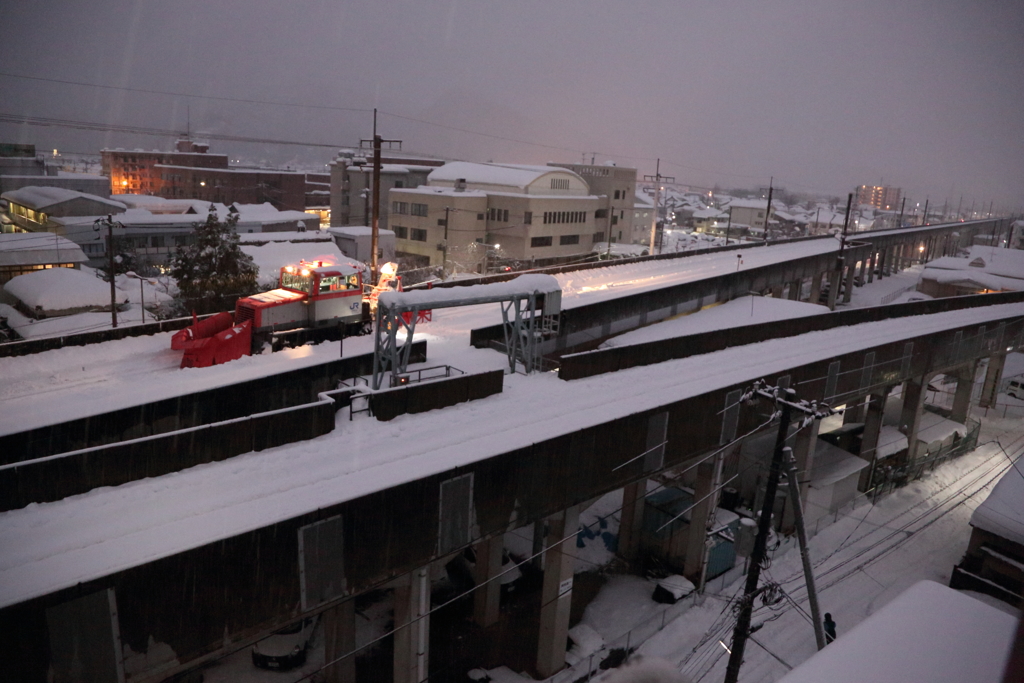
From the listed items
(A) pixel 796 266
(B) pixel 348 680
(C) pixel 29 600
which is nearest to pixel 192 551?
(C) pixel 29 600

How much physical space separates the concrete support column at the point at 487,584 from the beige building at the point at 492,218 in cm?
3303

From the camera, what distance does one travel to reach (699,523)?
17875 millimetres

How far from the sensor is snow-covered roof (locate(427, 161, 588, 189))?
53625mm

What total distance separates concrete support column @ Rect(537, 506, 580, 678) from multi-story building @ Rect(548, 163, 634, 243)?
4937 centimetres

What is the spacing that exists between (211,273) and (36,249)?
42.1 feet

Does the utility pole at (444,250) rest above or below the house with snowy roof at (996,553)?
above

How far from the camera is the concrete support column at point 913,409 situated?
26.1 meters

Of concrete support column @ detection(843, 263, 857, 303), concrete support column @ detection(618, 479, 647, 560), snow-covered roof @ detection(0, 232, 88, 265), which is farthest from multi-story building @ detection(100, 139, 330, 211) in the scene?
concrete support column @ detection(618, 479, 647, 560)

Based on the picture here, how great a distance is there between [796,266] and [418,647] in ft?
119

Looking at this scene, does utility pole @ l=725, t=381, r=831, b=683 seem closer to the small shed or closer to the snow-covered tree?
the snow-covered tree

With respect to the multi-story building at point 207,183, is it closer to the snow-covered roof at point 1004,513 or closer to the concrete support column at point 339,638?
the concrete support column at point 339,638

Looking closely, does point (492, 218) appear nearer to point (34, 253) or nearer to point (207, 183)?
point (34, 253)

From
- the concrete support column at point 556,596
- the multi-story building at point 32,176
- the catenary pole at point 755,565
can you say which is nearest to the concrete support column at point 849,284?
the concrete support column at point 556,596

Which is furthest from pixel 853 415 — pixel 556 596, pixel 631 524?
pixel 556 596
